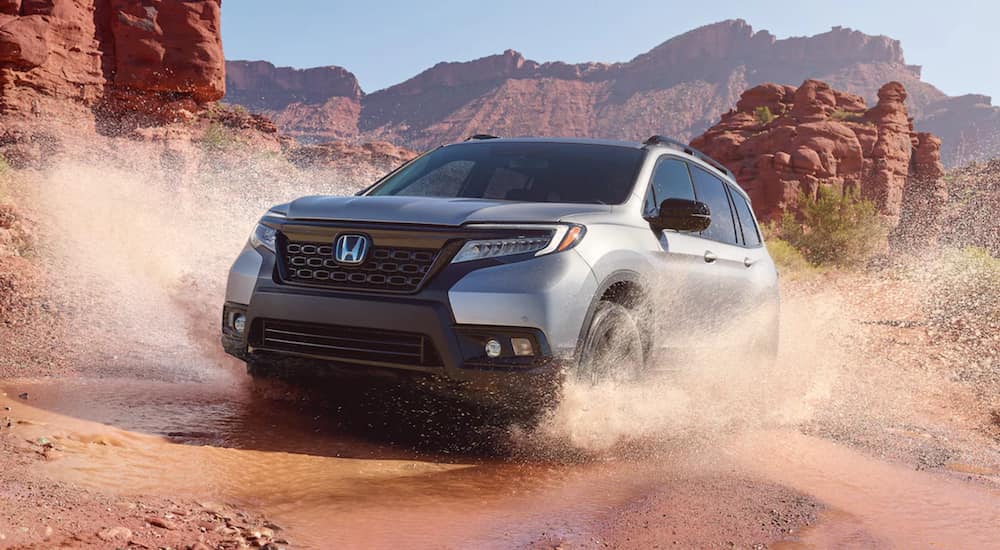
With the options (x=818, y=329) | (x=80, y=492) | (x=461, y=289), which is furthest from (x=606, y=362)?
(x=818, y=329)

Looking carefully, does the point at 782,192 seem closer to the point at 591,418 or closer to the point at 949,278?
the point at 949,278

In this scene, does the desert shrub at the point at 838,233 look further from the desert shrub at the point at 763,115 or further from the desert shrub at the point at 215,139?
the desert shrub at the point at 215,139

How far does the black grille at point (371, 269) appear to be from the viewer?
3.84m

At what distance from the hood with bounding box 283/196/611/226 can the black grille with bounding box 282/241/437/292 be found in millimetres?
162

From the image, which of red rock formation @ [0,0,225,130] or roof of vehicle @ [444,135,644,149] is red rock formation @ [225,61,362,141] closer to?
red rock formation @ [0,0,225,130]

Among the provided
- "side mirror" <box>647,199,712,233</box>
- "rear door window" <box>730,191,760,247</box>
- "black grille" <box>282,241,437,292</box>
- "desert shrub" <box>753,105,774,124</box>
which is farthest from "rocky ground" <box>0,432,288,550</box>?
"desert shrub" <box>753,105,774,124</box>

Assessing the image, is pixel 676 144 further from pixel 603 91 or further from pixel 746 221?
pixel 603 91

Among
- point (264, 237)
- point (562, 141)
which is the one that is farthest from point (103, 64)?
point (264, 237)

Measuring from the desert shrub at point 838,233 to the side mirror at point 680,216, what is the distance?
27.5 metres

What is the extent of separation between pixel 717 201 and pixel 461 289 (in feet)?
10.3

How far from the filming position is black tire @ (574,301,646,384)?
4.00m

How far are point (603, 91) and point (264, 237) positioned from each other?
134m

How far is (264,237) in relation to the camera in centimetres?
435

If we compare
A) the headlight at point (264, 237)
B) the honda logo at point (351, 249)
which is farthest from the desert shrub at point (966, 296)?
the headlight at point (264, 237)
